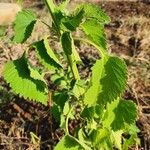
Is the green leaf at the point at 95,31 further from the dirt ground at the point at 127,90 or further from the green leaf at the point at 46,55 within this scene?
the dirt ground at the point at 127,90

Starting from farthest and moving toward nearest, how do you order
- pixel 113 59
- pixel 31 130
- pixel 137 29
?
pixel 137 29, pixel 31 130, pixel 113 59

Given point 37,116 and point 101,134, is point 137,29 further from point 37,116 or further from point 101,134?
point 101,134

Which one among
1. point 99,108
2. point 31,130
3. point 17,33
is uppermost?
point 17,33

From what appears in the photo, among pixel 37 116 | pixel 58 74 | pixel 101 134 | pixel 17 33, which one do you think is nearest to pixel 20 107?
pixel 37 116

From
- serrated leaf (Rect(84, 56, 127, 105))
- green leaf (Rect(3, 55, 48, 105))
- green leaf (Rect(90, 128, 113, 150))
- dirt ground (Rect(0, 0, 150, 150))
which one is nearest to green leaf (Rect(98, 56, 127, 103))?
serrated leaf (Rect(84, 56, 127, 105))

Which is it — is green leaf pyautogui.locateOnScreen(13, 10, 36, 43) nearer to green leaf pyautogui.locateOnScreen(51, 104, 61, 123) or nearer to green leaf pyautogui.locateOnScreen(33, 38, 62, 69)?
green leaf pyautogui.locateOnScreen(33, 38, 62, 69)
